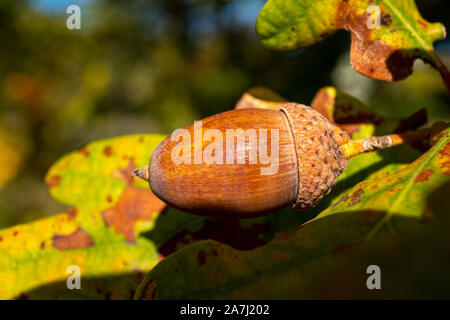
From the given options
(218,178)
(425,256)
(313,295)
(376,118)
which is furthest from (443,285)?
(376,118)

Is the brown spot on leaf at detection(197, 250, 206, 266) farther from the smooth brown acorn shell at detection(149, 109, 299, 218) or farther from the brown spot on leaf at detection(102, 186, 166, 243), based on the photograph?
the brown spot on leaf at detection(102, 186, 166, 243)

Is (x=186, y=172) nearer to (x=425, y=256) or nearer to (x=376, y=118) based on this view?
(x=425, y=256)

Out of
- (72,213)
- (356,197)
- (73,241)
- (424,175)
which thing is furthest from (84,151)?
(424,175)

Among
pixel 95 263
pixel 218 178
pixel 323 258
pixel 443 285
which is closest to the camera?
pixel 443 285

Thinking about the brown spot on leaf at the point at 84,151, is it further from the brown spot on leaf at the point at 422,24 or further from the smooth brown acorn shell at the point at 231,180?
the brown spot on leaf at the point at 422,24

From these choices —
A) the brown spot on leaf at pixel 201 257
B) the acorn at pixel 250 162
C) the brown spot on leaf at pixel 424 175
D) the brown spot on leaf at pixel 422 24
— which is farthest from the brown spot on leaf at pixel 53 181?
the brown spot on leaf at pixel 422 24

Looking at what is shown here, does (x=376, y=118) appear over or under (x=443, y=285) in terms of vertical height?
over

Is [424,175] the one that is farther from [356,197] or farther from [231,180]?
[231,180]
